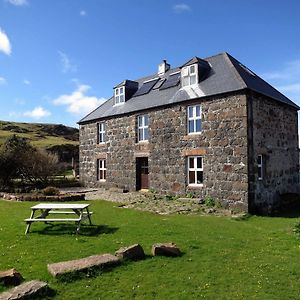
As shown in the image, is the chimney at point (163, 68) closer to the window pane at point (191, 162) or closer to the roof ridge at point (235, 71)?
the roof ridge at point (235, 71)

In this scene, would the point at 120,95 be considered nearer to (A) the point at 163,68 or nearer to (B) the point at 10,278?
(A) the point at 163,68

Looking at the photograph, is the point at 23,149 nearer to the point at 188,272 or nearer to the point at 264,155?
the point at 264,155

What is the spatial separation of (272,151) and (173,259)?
1238 centimetres

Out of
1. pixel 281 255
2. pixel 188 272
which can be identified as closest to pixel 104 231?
pixel 188 272

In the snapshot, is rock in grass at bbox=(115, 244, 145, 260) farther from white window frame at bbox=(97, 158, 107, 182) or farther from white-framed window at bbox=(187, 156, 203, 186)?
white window frame at bbox=(97, 158, 107, 182)

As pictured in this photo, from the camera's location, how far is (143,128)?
21594mm

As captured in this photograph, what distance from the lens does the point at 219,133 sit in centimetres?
1670

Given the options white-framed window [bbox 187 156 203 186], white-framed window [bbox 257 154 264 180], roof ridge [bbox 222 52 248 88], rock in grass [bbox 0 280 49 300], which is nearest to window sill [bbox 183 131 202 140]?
white-framed window [bbox 187 156 203 186]

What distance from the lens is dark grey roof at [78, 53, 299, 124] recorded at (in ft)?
55.3

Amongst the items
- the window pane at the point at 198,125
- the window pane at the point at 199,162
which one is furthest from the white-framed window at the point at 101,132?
the window pane at the point at 199,162

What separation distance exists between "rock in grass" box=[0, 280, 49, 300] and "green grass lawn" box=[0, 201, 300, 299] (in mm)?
313

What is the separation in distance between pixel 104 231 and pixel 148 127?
11.4 metres

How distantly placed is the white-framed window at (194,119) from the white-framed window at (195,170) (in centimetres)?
153

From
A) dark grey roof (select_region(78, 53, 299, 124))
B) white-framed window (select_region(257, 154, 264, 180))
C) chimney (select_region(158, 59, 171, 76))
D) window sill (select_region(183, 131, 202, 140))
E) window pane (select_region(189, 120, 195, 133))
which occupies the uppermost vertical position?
chimney (select_region(158, 59, 171, 76))
